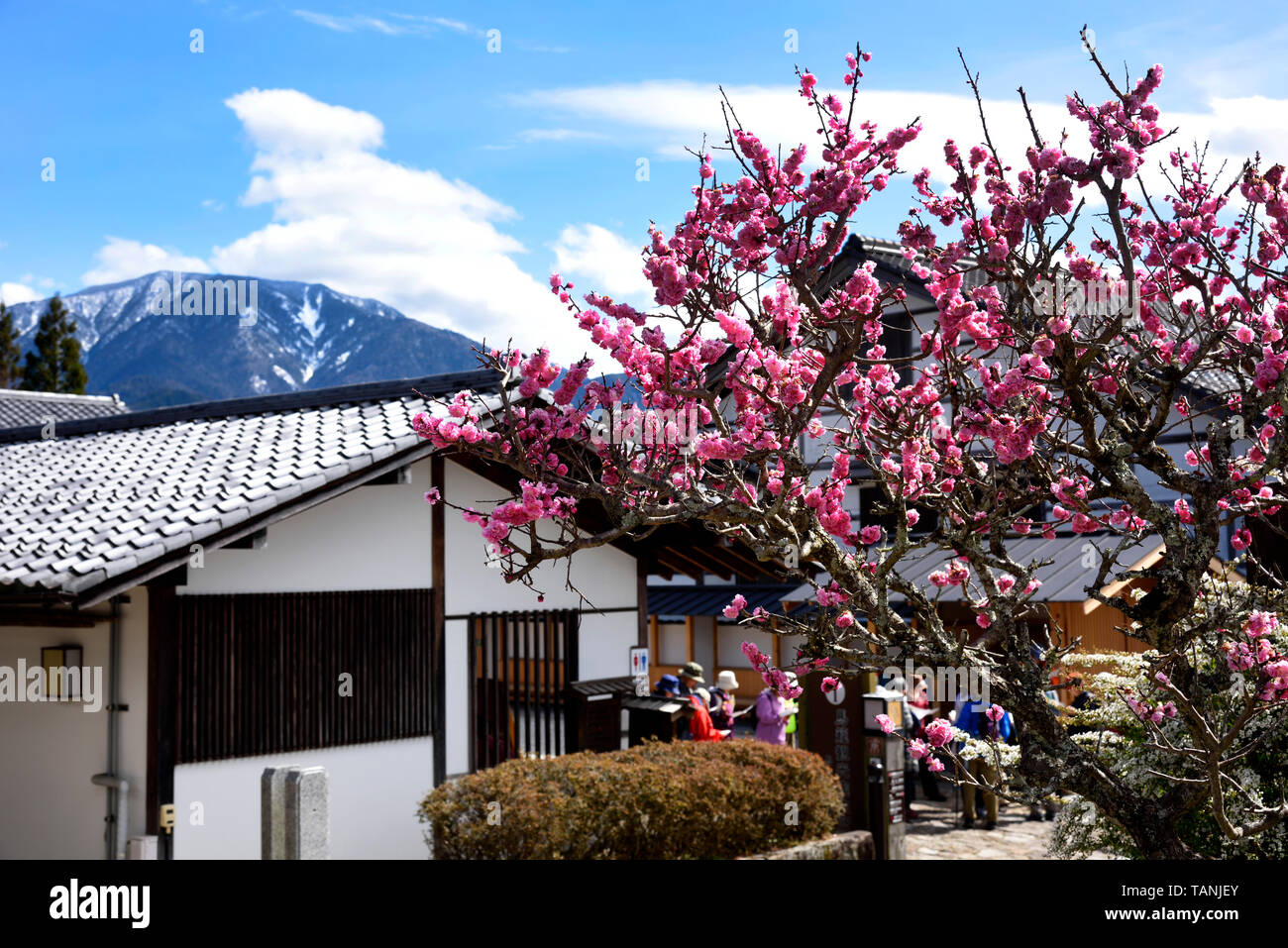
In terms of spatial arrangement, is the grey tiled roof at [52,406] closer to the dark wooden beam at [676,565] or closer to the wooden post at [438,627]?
the dark wooden beam at [676,565]

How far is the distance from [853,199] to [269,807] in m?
5.67

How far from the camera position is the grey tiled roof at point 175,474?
8992mm

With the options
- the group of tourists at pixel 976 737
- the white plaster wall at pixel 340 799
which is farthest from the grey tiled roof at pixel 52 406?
the group of tourists at pixel 976 737

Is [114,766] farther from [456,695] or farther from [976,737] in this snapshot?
[976,737]

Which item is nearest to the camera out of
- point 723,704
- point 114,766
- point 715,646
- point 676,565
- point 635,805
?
point 114,766

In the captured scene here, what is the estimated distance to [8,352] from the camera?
46094 millimetres

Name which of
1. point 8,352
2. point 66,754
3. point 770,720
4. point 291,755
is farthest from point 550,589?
point 8,352

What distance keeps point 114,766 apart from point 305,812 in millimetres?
2997

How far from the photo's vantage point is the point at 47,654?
10.5 m

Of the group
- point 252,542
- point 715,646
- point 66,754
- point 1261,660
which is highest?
point 252,542

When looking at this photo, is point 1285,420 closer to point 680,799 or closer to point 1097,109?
point 1097,109

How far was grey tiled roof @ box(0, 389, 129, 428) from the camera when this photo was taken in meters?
30.3

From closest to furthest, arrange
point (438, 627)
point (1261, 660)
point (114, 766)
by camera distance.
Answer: point (1261, 660) < point (114, 766) < point (438, 627)
